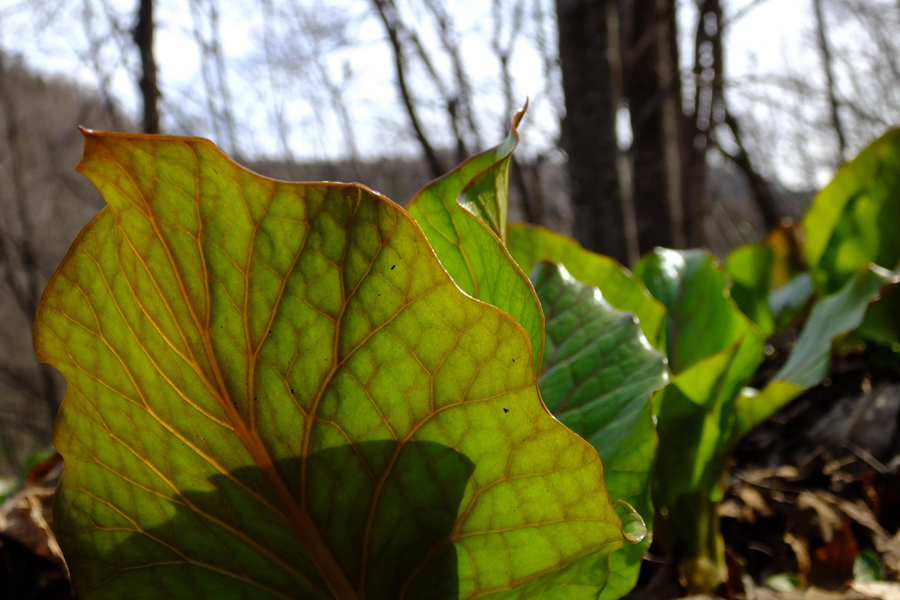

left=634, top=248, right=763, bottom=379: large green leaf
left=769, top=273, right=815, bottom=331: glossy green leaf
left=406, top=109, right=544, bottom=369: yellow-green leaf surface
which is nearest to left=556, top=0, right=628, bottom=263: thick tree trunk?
left=769, top=273, right=815, bottom=331: glossy green leaf

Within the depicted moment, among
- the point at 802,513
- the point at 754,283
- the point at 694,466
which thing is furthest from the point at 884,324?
the point at 694,466

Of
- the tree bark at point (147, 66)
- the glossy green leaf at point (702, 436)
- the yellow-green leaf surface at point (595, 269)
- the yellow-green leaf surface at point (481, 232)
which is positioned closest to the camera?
the yellow-green leaf surface at point (481, 232)

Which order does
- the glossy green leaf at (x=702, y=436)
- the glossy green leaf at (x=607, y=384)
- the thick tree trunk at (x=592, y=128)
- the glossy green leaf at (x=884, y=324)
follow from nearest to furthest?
the glossy green leaf at (x=607, y=384), the glossy green leaf at (x=702, y=436), the glossy green leaf at (x=884, y=324), the thick tree trunk at (x=592, y=128)

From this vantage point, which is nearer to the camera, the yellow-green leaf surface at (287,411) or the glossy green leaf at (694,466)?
the yellow-green leaf surface at (287,411)

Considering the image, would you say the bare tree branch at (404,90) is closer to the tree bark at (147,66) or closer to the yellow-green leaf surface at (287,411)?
the tree bark at (147,66)

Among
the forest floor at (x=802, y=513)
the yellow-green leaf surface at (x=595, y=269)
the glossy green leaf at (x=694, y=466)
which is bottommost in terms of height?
the forest floor at (x=802, y=513)

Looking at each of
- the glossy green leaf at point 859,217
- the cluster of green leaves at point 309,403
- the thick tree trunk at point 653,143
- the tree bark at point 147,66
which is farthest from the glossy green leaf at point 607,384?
the thick tree trunk at point 653,143

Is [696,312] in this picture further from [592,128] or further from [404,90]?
[404,90]
